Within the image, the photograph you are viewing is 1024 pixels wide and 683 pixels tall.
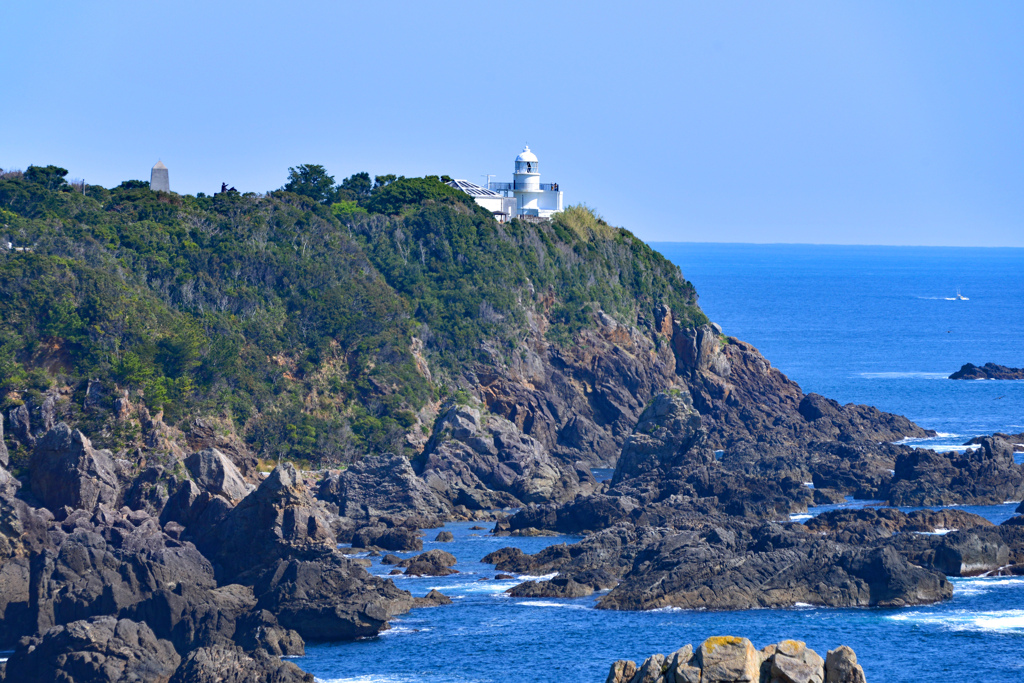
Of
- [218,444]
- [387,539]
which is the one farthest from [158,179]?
[387,539]

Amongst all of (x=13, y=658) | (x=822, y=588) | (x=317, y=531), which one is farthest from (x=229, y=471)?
(x=822, y=588)

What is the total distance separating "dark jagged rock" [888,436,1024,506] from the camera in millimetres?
72188

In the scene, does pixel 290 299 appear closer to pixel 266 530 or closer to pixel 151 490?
pixel 151 490

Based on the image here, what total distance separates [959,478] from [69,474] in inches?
1737

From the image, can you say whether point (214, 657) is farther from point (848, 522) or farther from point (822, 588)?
point (848, 522)

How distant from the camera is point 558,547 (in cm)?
6028

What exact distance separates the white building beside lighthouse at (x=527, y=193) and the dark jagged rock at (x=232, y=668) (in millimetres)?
76090

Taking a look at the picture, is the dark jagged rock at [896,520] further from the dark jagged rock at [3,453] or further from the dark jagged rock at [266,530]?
the dark jagged rock at [3,453]

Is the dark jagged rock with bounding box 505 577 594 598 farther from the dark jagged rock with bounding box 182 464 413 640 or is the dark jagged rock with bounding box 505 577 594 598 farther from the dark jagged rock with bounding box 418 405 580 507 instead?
the dark jagged rock with bounding box 418 405 580 507

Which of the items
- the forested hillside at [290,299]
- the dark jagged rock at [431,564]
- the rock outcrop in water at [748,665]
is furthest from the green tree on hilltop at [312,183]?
the rock outcrop in water at [748,665]

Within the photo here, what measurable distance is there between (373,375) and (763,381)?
31.3 m

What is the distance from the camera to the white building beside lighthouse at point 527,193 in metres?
117

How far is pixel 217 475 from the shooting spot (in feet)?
208

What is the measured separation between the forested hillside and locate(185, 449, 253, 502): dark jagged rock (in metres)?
6.61
